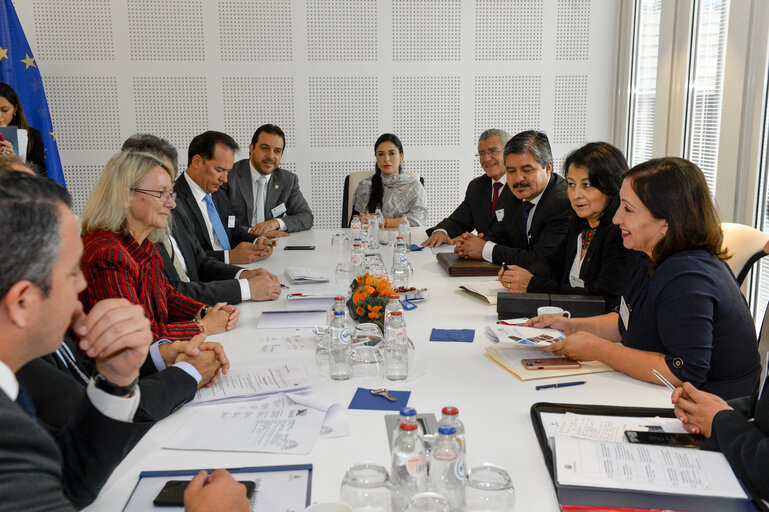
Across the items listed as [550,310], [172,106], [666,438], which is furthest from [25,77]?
[666,438]

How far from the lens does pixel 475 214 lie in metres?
5.08

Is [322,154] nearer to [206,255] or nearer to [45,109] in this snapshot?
[45,109]

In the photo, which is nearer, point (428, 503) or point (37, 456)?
point (37, 456)

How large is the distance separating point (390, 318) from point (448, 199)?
4.94 metres

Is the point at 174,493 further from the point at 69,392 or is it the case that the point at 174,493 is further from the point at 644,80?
the point at 644,80

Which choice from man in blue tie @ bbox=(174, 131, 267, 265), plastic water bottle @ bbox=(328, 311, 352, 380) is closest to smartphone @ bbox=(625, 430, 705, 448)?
plastic water bottle @ bbox=(328, 311, 352, 380)

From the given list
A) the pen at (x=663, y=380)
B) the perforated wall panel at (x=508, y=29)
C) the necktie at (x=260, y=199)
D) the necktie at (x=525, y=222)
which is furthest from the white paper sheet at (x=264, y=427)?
the perforated wall panel at (x=508, y=29)

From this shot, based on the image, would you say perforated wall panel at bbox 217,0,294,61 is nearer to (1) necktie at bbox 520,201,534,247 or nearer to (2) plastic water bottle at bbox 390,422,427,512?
(1) necktie at bbox 520,201,534,247

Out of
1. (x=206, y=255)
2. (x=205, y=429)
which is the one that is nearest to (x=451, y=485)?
(x=205, y=429)

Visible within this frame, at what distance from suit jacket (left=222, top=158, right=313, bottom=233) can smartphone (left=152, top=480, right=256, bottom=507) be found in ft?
12.9

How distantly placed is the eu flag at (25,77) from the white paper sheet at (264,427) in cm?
477

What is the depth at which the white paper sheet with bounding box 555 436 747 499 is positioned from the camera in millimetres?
1348

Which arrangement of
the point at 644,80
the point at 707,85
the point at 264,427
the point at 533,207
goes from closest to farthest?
the point at 264,427 < the point at 533,207 < the point at 707,85 < the point at 644,80

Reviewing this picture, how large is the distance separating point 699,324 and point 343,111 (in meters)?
5.25
